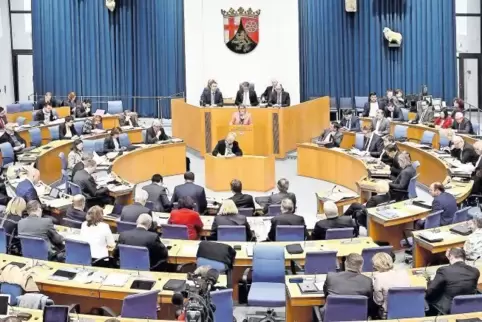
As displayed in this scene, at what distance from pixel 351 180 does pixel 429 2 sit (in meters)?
10.1

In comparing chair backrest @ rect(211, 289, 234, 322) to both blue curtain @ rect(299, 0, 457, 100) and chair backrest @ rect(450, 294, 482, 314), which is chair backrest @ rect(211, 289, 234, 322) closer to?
chair backrest @ rect(450, 294, 482, 314)

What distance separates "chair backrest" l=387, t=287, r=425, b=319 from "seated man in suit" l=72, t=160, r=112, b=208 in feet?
23.9

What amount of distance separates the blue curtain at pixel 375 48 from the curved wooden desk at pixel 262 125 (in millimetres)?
3894

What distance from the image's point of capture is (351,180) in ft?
55.3

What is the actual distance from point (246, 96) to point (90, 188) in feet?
25.5

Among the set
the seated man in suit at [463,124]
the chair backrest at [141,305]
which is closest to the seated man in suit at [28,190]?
the chair backrest at [141,305]

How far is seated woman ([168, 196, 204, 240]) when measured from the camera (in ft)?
36.6

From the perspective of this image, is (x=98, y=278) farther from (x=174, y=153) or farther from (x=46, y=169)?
(x=174, y=153)

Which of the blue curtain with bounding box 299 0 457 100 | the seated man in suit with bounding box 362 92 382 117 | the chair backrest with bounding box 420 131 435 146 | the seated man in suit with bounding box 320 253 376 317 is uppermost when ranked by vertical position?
the blue curtain with bounding box 299 0 457 100

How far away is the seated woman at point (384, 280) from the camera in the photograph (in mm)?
8195

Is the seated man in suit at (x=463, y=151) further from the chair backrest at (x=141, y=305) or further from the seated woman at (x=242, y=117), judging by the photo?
the chair backrest at (x=141, y=305)

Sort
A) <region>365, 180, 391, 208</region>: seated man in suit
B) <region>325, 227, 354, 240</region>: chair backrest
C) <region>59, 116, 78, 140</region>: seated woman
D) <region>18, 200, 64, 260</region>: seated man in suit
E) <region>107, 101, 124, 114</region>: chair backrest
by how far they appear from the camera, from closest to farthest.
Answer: <region>18, 200, 64, 260</region>: seated man in suit < <region>325, 227, 354, 240</region>: chair backrest < <region>365, 180, 391, 208</region>: seated man in suit < <region>59, 116, 78, 140</region>: seated woman < <region>107, 101, 124, 114</region>: chair backrest

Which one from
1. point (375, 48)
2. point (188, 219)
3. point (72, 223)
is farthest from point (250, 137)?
point (72, 223)

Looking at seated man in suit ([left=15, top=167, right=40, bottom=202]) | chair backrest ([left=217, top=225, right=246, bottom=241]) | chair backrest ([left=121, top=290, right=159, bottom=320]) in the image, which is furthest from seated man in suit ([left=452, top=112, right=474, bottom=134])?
chair backrest ([left=121, top=290, right=159, bottom=320])
